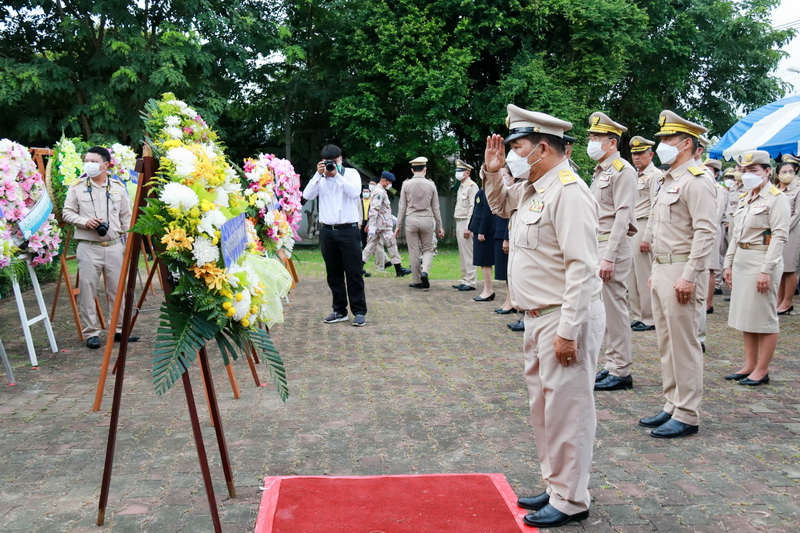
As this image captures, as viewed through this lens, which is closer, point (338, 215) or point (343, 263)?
point (338, 215)

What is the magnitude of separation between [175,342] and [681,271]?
3.56m

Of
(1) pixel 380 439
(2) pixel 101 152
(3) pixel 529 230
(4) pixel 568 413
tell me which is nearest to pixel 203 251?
(3) pixel 529 230

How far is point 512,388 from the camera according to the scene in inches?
249

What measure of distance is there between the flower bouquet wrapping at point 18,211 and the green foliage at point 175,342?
3.87 meters

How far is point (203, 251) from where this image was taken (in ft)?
11.2

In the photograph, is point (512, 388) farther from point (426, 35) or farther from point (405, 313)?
point (426, 35)

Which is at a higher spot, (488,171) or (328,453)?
(488,171)

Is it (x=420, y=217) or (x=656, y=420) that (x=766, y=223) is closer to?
(x=656, y=420)

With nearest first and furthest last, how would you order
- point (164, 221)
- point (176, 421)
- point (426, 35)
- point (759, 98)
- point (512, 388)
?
point (164, 221) → point (176, 421) → point (512, 388) → point (426, 35) → point (759, 98)

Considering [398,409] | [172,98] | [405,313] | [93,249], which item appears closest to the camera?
[172,98]

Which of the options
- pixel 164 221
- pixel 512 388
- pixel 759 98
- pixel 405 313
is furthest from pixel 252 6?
pixel 164 221

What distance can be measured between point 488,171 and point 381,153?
19131 mm

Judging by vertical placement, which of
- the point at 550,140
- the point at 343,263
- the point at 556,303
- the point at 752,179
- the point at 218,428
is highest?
the point at 550,140

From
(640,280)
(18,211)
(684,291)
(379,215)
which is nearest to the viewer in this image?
(684,291)
